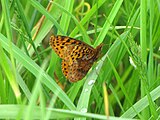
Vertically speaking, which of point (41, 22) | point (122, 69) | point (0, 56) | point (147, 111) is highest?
point (0, 56)

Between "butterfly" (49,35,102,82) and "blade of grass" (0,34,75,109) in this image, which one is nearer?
"blade of grass" (0,34,75,109)

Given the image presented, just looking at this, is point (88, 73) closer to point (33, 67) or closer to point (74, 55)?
point (74, 55)

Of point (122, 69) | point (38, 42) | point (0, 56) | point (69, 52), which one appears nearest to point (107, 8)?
point (122, 69)

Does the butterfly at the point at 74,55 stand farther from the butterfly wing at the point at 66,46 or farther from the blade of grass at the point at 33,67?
the blade of grass at the point at 33,67

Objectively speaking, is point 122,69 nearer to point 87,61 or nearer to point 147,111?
point 87,61

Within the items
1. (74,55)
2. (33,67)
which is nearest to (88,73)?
(74,55)

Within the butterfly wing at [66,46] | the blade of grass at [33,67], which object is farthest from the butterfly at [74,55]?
the blade of grass at [33,67]

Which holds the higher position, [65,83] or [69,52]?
[69,52]

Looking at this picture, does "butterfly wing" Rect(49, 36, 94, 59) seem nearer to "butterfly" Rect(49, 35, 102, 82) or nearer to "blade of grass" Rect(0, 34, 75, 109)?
"butterfly" Rect(49, 35, 102, 82)

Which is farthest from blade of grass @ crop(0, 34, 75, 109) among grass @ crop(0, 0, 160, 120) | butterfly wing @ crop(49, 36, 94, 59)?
butterfly wing @ crop(49, 36, 94, 59)
